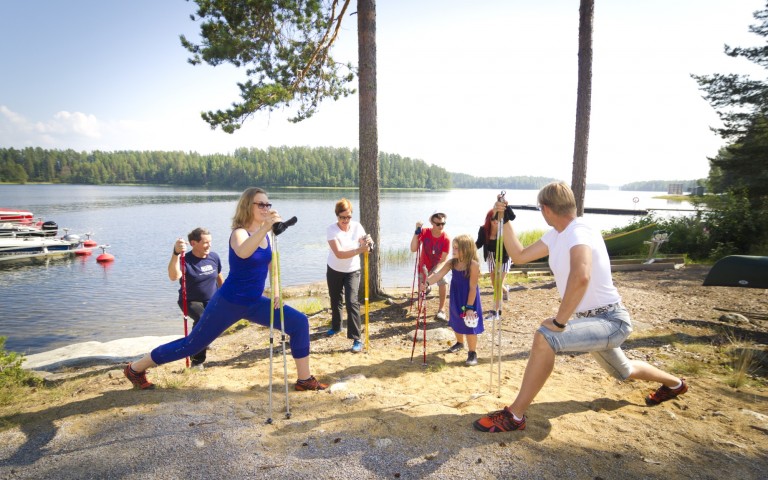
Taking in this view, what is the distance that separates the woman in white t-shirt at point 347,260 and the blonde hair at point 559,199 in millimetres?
2979

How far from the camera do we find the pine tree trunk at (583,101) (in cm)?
1052

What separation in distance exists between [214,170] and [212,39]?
123 meters

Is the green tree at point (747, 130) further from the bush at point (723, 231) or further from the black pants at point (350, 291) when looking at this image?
the black pants at point (350, 291)

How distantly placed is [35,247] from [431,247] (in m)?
26.2

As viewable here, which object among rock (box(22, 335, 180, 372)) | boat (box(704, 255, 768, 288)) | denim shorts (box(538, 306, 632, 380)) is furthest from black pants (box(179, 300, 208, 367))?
boat (box(704, 255, 768, 288))

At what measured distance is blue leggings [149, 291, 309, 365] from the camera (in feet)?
13.5

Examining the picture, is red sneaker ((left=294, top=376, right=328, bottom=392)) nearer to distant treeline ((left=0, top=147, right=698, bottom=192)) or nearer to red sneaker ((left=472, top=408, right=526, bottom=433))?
red sneaker ((left=472, top=408, right=526, bottom=433))

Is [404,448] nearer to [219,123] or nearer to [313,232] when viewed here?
[219,123]

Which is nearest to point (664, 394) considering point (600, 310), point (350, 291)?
point (600, 310)

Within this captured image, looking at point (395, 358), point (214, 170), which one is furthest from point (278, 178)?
point (395, 358)

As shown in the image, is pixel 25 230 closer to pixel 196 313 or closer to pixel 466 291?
pixel 196 313

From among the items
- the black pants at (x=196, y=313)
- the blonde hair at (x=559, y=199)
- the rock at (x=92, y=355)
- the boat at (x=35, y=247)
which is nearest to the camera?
the blonde hair at (x=559, y=199)

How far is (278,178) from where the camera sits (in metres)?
113

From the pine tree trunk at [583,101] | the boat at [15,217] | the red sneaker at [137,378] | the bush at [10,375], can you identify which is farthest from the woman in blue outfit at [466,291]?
the boat at [15,217]
